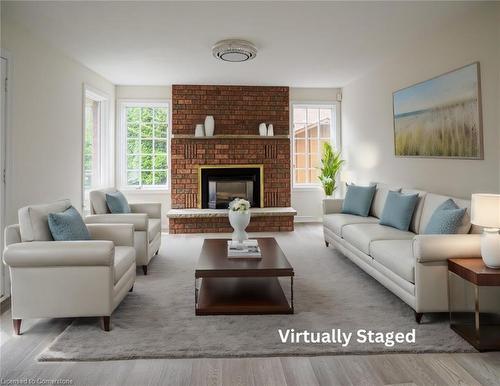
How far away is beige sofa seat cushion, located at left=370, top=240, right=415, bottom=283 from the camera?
2.69m

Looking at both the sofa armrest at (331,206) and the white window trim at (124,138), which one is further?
the white window trim at (124,138)

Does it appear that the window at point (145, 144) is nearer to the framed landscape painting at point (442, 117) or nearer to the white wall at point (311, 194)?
the white wall at point (311, 194)

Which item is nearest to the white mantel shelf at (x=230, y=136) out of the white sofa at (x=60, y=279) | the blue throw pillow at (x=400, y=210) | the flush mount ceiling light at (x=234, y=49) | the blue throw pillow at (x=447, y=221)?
the flush mount ceiling light at (x=234, y=49)

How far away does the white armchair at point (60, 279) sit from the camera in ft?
8.09

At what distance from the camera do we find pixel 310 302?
3.10 metres

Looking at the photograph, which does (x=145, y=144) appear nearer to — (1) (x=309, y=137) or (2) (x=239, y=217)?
(1) (x=309, y=137)

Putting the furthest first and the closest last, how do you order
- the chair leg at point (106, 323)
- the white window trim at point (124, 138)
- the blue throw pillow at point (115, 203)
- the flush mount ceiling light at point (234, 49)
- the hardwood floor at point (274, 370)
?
1. the white window trim at point (124, 138)
2. the blue throw pillow at point (115, 203)
3. the flush mount ceiling light at point (234, 49)
4. the chair leg at point (106, 323)
5. the hardwood floor at point (274, 370)

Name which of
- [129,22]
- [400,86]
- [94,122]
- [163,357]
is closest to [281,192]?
[400,86]

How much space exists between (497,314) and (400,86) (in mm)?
3145

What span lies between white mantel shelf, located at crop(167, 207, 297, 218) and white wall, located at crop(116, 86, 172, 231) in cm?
57

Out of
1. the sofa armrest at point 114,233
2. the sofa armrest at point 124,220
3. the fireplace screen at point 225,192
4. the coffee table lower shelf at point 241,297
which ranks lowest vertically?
the coffee table lower shelf at point 241,297

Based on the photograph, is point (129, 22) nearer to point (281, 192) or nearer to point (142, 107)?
point (142, 107)

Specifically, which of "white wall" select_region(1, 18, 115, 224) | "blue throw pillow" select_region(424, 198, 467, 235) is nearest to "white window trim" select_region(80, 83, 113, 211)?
"white wall" select_region(1, 18, 115, 224)

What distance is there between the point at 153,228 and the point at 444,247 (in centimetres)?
316
